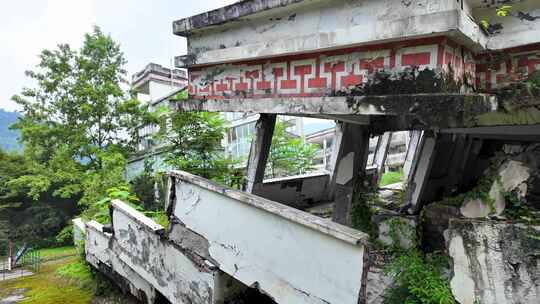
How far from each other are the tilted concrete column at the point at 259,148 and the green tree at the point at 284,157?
3.95 meters

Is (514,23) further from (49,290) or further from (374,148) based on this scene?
(374,148)

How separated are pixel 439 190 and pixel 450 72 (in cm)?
380

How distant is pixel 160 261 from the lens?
14.3 ft

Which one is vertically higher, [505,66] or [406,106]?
[505,66]

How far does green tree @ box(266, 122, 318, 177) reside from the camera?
895cm

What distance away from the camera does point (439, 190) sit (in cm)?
549

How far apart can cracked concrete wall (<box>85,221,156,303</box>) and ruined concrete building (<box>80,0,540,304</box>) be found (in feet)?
2.50

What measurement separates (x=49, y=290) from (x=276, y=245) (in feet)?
17.9

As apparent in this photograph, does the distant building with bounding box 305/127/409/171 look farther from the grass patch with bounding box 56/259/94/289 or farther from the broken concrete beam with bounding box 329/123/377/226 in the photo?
the grass patch with bounding box 56/259/94/289

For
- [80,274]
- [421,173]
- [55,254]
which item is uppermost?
[421,173]

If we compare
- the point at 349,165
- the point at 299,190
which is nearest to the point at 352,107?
the point at 349,165

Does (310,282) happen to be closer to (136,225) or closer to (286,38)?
(286,38)

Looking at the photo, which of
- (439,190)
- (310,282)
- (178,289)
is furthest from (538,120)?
(178,289)

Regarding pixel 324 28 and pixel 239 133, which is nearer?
pixel 324 28
